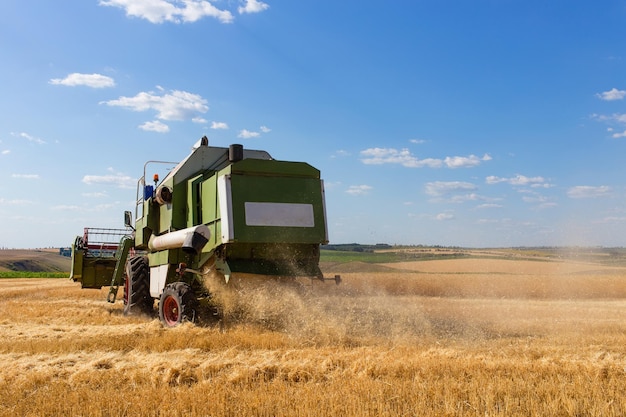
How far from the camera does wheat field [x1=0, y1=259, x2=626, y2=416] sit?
15.8 feet

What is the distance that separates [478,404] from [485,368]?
1.35 metres

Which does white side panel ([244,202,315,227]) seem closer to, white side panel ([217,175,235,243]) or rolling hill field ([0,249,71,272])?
white side panel ([217,175,235,243])

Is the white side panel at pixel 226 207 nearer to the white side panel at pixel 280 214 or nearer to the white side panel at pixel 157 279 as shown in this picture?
the white side panel at pixel 280 214

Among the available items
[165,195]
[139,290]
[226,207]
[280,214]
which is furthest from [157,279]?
[280,214]

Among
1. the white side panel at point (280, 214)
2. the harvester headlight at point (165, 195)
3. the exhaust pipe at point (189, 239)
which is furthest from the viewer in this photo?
the harvester headlight at point (165, 195)

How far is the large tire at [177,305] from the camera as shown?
9.27 m

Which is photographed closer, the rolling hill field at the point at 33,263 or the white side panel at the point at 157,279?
the white side panel at the point at 157,279

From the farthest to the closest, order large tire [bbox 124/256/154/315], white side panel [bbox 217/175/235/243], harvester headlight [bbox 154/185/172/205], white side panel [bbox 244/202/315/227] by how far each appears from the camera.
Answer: large tire [bbox 124/256/154/315]
harvester headlight [bbox 154/185/172/205]
white side panel [bbox 244/202/315/227]
white side panel [bbox 217/175/235/243]

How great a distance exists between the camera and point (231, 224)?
905 centimetres

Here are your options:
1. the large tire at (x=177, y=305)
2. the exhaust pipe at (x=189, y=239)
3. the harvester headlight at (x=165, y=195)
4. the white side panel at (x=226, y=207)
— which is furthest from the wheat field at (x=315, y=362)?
the harvester headlight at (x=165, y=195)

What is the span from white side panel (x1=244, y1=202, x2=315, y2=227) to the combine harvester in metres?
0.02

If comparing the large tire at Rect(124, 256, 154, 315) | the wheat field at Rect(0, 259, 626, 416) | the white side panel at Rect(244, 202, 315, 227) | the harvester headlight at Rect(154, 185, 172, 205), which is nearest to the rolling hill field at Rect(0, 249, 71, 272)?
the large tire at Rect(124, 256, 154, 315)

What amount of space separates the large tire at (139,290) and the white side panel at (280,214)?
412 cm

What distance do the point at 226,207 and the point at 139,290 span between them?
13.7 feet
